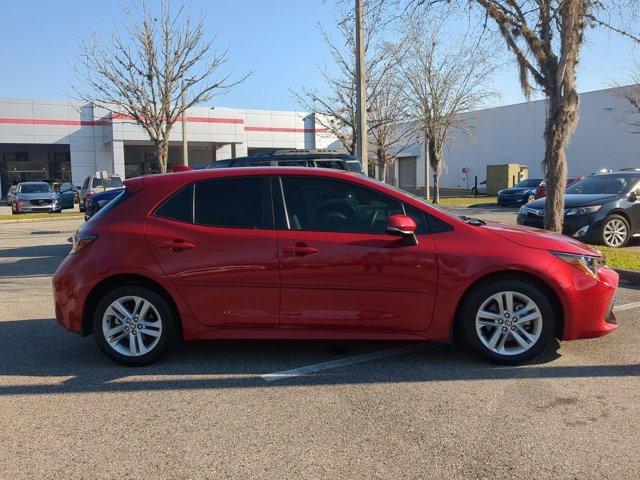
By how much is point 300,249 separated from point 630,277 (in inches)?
228

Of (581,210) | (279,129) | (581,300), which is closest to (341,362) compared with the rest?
(581,300)

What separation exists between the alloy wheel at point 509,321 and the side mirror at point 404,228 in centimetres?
79

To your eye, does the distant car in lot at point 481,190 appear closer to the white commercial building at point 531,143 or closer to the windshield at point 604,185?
the white commercial building at point 531,143

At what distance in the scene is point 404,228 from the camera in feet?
14.9

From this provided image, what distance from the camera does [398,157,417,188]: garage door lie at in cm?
6044

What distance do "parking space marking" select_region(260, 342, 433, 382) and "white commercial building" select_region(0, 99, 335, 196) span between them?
3489 centimetres

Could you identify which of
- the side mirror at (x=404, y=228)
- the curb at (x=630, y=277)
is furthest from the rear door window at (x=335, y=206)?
the curb at (x=630, y=277)

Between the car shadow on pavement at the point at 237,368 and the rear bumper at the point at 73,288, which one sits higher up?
the rear bumper at the point at 73,288

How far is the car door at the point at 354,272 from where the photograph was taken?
466cm

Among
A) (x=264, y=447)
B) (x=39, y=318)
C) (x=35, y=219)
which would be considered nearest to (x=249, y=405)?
(x=264, y=447)

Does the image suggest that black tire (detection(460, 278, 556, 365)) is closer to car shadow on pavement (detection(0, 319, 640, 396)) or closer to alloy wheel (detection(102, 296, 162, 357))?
car shadow on pavement (detection(0, 319, 640, 396))

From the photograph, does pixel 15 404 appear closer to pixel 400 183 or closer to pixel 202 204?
pixel 202 204

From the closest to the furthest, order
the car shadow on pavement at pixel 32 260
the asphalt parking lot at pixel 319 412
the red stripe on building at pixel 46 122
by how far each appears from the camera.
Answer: the asphalt parking lot at pixel 319 412
the car shadow on pavement at pixel 32 260
the red stripe on building at pixel 46 122

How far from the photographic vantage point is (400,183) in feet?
205
